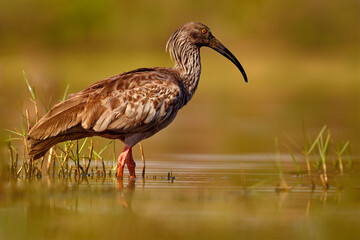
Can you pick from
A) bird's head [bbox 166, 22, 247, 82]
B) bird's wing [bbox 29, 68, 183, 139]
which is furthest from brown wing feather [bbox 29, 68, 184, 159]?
bird's head [bbox 166, 22, 247, 82]

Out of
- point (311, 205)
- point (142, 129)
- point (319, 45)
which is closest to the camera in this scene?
→ point (311, 205)

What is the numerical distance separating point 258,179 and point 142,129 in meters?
1.35

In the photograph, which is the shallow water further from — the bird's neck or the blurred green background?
the blurred green background

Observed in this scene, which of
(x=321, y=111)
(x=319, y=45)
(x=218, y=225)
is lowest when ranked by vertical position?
(x=218, y=225)

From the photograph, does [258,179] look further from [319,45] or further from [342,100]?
[319,45]

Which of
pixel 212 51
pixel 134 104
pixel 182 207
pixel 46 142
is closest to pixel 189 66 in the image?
pixel 134 104

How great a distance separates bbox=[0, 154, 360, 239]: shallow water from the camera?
22.2ft

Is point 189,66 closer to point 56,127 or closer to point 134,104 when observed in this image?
point 134,104

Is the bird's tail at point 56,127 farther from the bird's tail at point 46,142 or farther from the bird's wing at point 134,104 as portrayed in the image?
the bird's wing at point 134,104

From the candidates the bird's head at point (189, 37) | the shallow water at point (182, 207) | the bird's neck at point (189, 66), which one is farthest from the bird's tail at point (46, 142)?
the bird's head at point (189, 37)

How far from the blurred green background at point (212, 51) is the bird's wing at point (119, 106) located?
1010cm

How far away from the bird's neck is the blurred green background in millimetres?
9101

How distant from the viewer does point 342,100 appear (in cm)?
2483

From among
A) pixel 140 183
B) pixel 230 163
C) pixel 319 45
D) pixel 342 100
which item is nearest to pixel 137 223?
pixel 140 183
